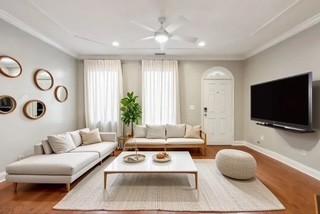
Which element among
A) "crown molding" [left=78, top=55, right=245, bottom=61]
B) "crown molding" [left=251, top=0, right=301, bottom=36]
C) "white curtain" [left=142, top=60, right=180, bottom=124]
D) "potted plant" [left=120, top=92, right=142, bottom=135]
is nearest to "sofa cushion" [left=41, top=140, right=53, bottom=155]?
"potted plant" [left=120, top=92, right=142, bottom=135]

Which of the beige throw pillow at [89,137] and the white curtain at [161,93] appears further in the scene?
the white curtain at [161,93]

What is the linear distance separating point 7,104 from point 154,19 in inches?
125

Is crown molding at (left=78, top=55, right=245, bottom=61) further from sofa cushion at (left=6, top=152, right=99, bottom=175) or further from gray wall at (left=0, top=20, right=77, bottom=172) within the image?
sofa cushion at (left=6, top=152, right=99, bottom=175)

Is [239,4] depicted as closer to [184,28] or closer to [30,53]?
[184,28]

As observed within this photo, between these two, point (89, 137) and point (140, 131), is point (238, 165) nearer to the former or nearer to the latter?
point (140, 131)

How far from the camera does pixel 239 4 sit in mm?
3031

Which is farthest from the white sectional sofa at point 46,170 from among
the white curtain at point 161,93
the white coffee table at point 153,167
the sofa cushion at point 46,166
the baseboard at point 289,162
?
the baseboard at point 289,162

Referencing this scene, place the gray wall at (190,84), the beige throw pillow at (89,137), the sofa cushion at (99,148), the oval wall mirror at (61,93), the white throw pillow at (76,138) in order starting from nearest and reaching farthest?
the sofa cushion at (99,148)
the white throw pillow at (76,138)
the beige throw pillow at (89,137)
the oval wall mirror at (61,93)
the gray wall at (190,84)

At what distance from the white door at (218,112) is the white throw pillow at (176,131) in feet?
3.72

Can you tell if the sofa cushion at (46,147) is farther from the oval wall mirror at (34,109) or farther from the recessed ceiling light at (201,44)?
the recessed ceiling light at (201,44)

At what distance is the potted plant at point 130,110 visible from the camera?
18.5ft

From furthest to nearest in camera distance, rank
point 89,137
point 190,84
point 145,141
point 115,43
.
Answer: point 190,84 → point 145,141 → point 115,43 → point 89,137

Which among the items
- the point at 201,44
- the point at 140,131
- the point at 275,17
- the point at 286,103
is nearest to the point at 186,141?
the point at 140,131

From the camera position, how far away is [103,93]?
6141 millimetres
